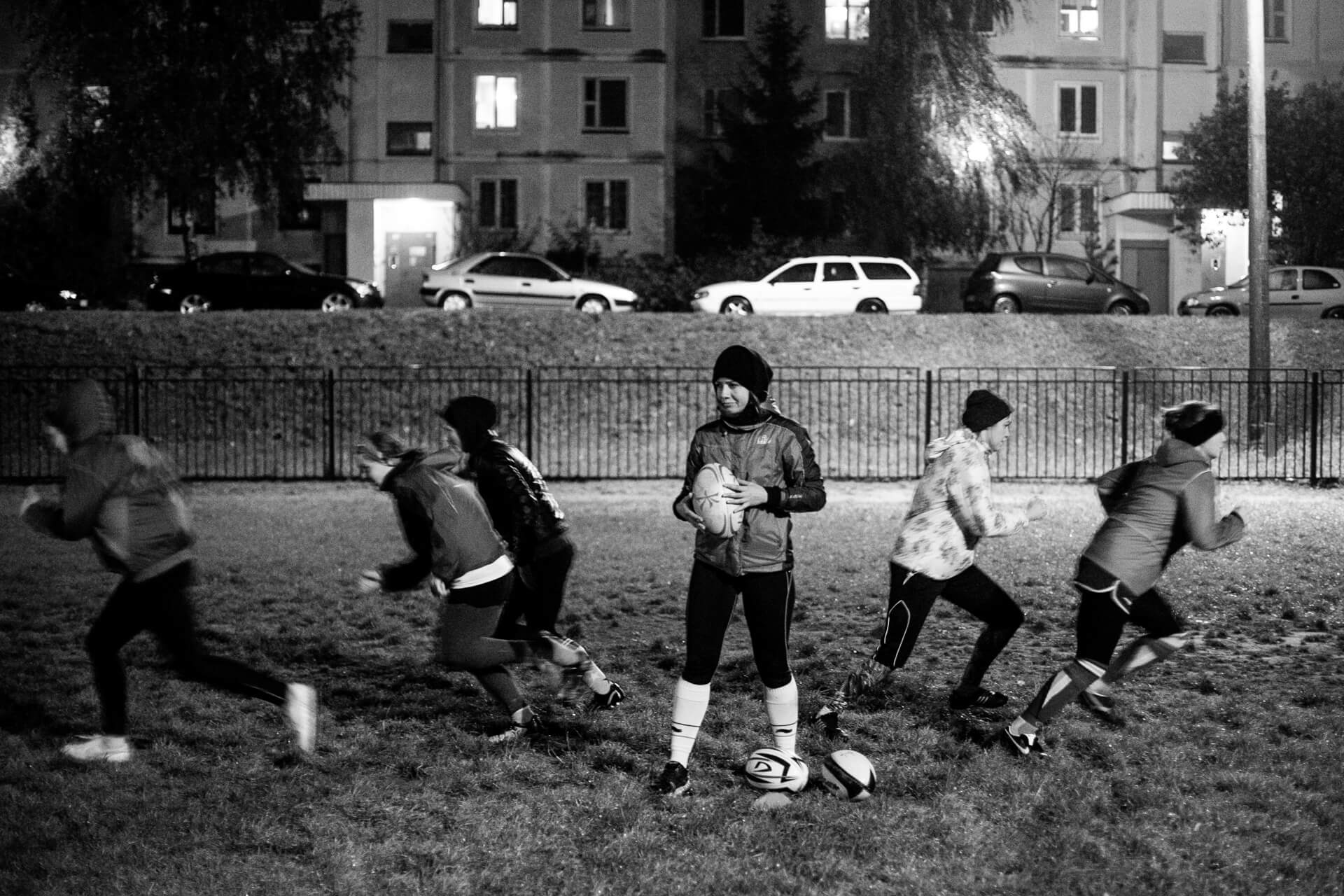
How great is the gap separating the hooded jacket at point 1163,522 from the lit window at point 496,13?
38124mm

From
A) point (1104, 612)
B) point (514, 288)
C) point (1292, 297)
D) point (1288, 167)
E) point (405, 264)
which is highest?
point (1288, 167)

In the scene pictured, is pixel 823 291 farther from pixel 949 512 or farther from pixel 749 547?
pixel 749 547

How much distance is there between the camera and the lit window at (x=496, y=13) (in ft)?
136

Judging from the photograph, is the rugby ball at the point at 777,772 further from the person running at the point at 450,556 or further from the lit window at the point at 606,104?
the lit window at the point at 606,104

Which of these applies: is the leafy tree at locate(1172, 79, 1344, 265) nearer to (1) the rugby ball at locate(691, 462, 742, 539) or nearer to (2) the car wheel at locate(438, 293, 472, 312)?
(2) the car wheel at locate(438, 293, 472, 312)

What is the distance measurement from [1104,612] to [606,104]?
123 ft

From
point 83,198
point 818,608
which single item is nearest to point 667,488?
point 818,608

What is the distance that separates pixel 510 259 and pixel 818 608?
20092mm

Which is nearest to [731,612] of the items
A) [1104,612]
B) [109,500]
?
[1104,612]

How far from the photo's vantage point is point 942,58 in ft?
121

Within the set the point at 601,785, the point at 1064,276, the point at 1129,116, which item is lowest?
the point at 601,785

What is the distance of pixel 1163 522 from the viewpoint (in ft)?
19.6

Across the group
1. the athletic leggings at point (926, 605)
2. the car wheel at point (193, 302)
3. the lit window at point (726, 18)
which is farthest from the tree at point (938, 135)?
the athletic leggings at point (926, 605)

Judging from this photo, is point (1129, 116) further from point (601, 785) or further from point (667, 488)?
point (601, 785)
